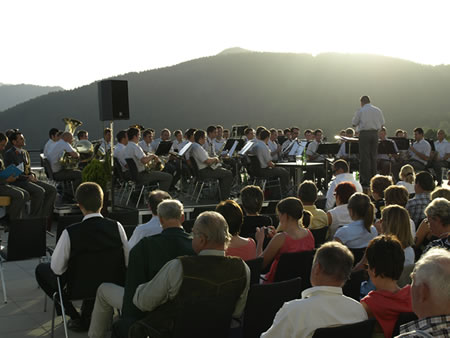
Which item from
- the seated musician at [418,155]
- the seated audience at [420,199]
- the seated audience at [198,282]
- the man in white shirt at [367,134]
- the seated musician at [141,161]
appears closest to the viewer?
the seated audience at [198,282]

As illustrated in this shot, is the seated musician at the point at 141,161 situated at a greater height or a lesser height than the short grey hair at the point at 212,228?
lesser

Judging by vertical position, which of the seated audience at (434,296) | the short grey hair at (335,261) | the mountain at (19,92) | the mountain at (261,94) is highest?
the seated audience at (434,296)

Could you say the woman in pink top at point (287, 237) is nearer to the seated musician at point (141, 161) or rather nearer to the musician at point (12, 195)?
the musician at point (12, 195)

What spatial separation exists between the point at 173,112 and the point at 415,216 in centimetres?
6735

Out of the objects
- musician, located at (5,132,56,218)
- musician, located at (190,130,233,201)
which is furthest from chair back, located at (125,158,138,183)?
musician, located at (5,132,56,218)

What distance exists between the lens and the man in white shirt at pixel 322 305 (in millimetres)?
2984

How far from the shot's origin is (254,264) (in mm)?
4277

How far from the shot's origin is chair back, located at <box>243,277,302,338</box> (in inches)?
144

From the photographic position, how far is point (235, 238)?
478cm

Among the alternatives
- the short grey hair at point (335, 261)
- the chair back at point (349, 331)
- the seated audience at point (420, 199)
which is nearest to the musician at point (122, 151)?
the seated audience at point (420, 199)

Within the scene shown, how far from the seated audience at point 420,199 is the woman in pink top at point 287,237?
2.03 metres

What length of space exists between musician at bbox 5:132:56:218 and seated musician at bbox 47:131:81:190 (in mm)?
1198

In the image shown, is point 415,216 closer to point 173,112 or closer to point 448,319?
point 448,319

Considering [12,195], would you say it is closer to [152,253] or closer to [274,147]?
[152,253]
